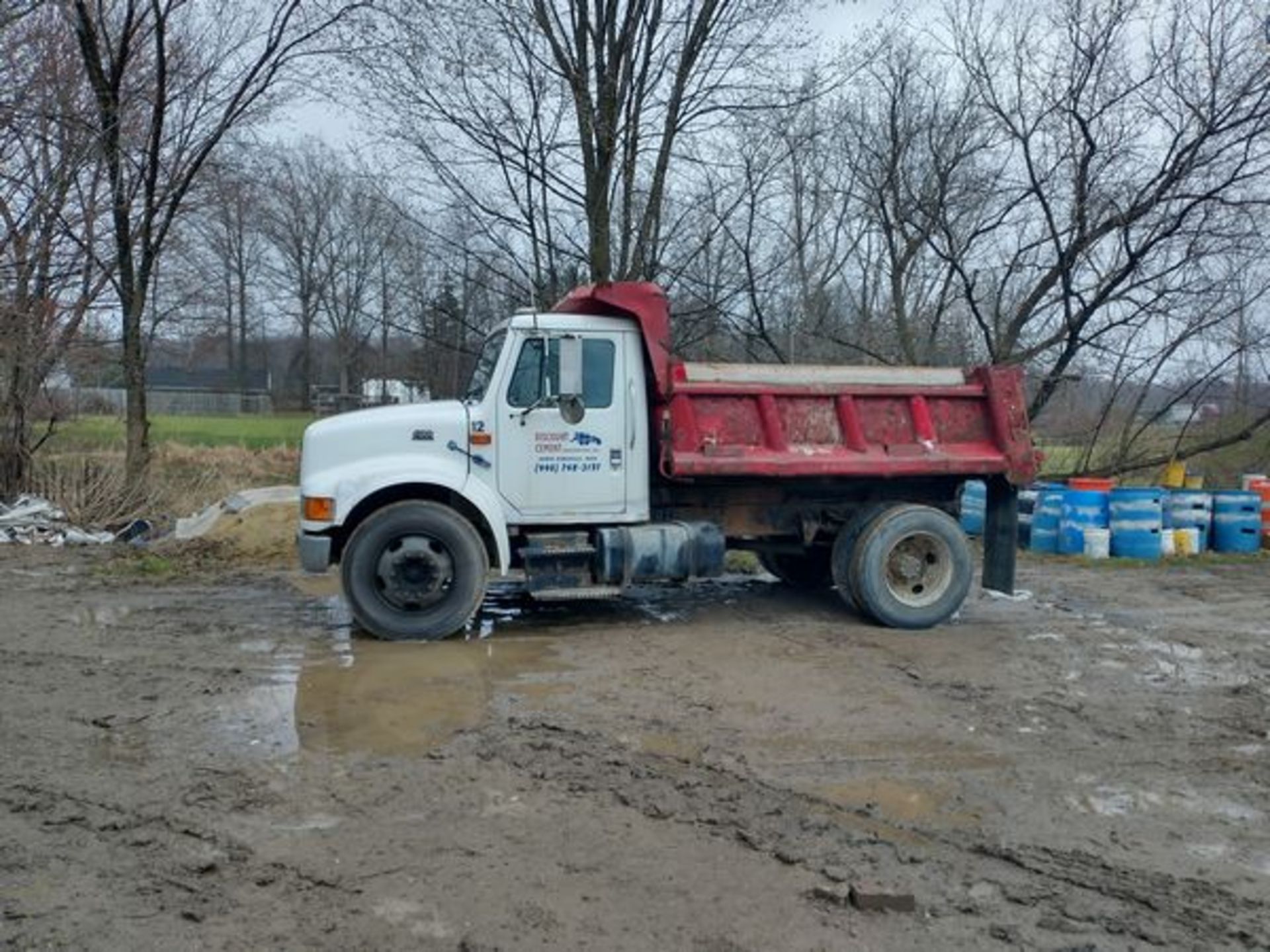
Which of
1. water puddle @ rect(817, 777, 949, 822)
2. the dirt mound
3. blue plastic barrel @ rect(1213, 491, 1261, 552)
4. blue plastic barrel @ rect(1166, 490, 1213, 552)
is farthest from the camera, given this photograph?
blue plastic barrel @ rect(1213, 491, 1261, 552)

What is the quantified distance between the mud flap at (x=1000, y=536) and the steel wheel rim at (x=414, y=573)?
5043 millimetres

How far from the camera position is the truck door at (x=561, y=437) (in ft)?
29.2

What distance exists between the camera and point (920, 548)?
9781 mm

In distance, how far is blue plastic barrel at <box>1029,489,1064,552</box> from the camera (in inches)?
565

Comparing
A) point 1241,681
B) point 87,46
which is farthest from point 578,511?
point 87,46

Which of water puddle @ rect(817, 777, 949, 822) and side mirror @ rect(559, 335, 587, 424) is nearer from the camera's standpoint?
water puddle @ rect(817, 777, 949, 822)

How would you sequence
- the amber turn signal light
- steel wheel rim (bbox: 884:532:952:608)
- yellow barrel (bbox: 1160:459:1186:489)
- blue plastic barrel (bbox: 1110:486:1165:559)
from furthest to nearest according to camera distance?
yellow barrel (bbox: 1160:459:1186:489) < blue plastic barrel (bbox: 1110:486:1165:559) < steel wheel rim (bbox: 884:532:952:608) < the amber turn signal light

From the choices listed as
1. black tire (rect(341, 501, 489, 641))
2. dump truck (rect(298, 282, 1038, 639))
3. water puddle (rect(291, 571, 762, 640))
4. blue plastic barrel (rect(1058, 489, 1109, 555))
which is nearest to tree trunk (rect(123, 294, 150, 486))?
water puddle (rect(291, 571, 762, 640))

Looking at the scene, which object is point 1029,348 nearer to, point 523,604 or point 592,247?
point 592,247

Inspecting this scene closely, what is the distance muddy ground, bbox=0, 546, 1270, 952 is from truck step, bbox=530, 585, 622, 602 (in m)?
0.33

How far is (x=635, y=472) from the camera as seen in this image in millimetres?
9164

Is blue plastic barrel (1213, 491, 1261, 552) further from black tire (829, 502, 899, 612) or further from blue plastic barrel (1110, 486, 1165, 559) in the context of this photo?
black tire (829, 502, 899, 612)

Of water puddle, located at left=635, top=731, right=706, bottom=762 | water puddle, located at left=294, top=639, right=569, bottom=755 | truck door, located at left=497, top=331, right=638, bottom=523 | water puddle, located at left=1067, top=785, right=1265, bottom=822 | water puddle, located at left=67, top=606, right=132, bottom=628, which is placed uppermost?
truck door, located at left=497, top=331, right=638, bottom=523

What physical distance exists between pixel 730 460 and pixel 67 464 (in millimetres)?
12332
